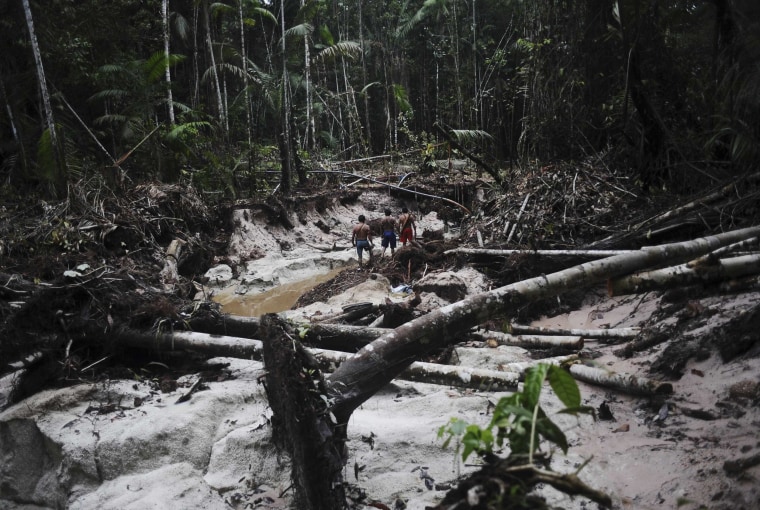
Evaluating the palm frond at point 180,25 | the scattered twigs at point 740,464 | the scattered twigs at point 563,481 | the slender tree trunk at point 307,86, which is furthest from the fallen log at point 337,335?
the palm frond at point 180,25

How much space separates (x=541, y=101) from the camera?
10.6m

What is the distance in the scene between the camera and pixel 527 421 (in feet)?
5.40

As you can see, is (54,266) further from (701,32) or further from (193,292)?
(701,32)

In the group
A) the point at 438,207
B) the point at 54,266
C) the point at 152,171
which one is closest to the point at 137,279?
the point at 54,266

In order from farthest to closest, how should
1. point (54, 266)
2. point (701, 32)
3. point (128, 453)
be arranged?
point (54, 266) → point (701, 32) → point (128, 453)

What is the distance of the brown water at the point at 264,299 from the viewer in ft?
34.4

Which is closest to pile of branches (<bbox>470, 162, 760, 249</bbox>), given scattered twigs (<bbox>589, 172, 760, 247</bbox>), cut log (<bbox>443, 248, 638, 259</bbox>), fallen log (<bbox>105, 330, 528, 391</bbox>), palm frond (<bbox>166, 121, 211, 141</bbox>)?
scattered twigs (<bbox>589, 172, 760, 247</bbox>)

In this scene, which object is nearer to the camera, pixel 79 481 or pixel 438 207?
pixel 79 481

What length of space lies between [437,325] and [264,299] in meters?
8.58

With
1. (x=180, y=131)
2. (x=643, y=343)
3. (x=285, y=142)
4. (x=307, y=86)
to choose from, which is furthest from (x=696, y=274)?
(x=307, y=86)

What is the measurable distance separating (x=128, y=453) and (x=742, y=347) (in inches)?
186

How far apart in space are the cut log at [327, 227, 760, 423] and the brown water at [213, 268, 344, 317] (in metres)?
7.07

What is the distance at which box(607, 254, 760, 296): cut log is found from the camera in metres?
3.01

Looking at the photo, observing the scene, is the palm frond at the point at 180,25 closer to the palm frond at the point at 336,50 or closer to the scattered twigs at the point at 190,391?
the palm frond at the point at 336,50
